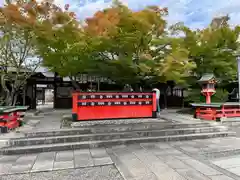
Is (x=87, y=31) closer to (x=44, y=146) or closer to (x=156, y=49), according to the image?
(x=156, y=49)

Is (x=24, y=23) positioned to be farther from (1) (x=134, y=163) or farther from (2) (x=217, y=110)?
(2) (x=217, y=110)

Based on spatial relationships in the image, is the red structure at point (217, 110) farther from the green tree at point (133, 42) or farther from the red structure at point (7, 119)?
the red structure at point (7, 119)

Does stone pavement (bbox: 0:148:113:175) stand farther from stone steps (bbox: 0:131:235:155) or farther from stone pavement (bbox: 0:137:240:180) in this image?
stone steps (bbox: 0:131:235:155)

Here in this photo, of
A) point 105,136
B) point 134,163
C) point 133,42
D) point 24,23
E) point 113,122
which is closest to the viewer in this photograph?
point 134,163

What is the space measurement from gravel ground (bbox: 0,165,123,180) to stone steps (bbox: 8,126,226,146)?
1.75 meters

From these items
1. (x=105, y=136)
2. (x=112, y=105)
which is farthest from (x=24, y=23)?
(x=105, y=136)

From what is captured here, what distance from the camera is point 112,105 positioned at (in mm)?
7438

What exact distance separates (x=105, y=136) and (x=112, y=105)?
6.75ft

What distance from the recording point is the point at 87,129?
5.93 meters

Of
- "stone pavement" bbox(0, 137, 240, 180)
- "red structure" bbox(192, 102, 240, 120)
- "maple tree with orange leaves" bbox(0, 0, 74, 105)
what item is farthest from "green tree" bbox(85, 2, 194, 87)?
"stone pavement" bbox(0, 137, 240, 180)

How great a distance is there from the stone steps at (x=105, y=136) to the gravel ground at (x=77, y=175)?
1.75 meters

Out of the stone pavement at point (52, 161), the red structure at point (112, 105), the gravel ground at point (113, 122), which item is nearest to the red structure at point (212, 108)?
the red structure at point (112, 105)

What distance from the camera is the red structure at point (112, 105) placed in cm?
710

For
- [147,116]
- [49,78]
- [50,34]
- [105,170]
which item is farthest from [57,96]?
[105,170]
